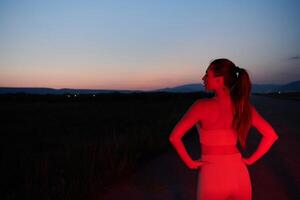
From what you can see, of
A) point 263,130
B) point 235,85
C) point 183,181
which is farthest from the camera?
point 183,181

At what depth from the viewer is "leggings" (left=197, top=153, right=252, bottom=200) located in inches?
113


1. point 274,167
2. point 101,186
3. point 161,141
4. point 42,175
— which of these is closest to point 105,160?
point 101,186

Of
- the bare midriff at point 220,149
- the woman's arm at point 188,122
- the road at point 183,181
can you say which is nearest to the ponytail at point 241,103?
the bare midriff at point 220,149

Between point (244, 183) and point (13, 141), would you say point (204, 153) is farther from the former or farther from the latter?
point (13, 141)

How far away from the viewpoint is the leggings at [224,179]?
2861 millimetres

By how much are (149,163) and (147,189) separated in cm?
299

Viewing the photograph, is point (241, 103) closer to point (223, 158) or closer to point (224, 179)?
point (223, 158)

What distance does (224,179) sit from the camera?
2.85m

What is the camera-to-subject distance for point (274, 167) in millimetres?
9336

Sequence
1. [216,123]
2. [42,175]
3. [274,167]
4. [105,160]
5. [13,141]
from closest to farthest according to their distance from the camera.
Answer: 1. [216,123]
2. [42,175]
3. [105,160]
4. [274,167]
5. [13,141]

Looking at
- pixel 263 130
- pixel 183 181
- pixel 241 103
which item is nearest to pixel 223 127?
pixel 241 103

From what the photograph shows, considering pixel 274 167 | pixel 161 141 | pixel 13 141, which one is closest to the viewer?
pixel 274 167

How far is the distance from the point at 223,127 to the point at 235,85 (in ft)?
0.95

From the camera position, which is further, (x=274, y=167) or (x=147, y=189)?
(x=274, y=167)
